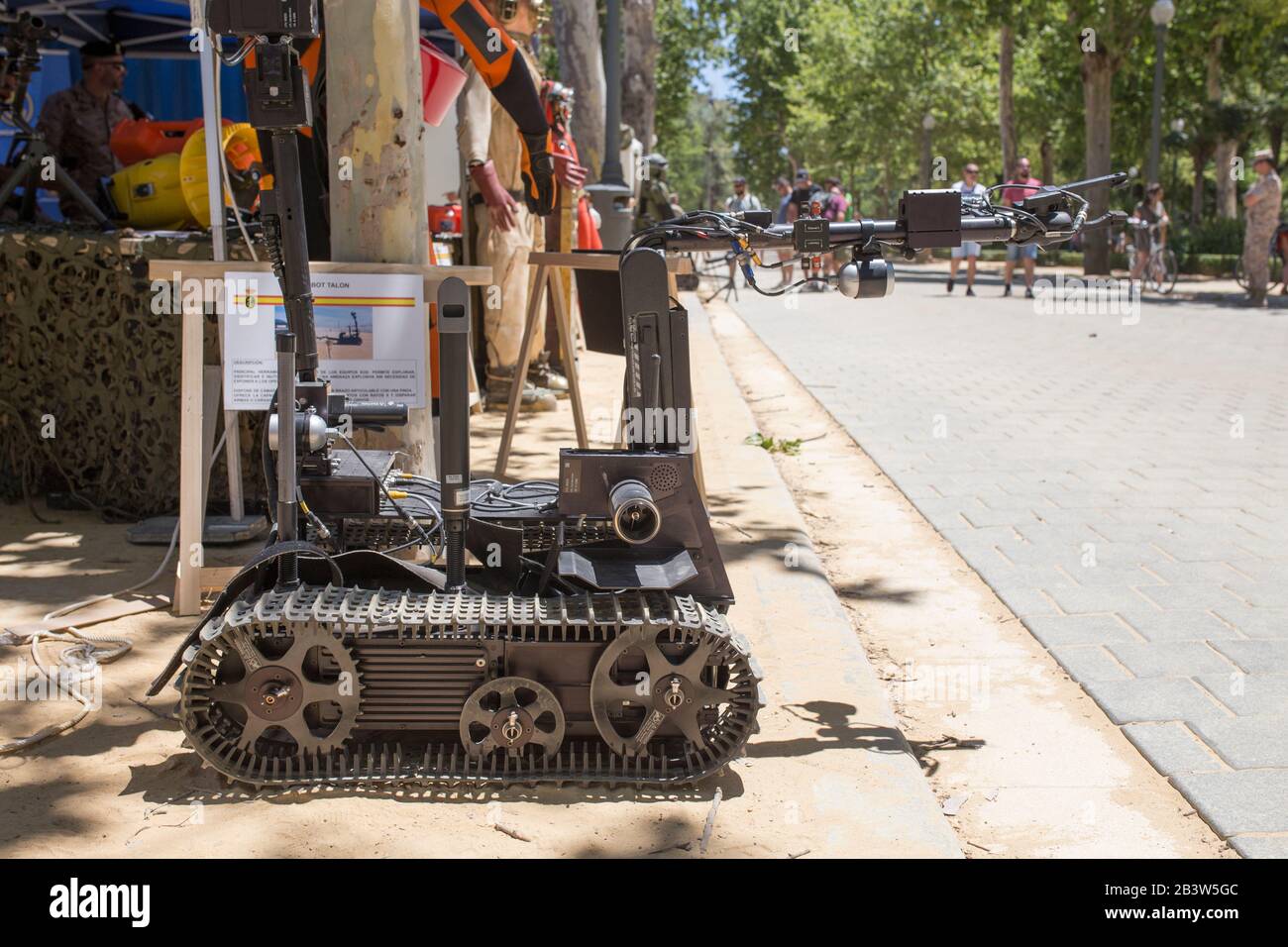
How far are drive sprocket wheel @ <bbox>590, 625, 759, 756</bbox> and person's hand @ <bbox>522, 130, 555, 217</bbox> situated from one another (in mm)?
3432

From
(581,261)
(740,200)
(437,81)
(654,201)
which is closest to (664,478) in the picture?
(581,261)

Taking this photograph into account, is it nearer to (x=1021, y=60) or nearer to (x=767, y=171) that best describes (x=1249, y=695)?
(x=1021, y=60)

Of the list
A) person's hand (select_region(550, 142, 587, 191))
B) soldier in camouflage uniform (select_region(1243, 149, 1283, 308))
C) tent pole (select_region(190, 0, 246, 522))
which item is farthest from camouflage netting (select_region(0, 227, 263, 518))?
soldier in camouflage uniform (select_region(1243, 149, 1283, 308))

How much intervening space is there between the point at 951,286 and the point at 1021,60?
27155mm

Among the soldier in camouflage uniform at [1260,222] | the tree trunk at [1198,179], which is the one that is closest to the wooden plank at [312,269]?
the soldier in camouflage uniform at [1260,222]

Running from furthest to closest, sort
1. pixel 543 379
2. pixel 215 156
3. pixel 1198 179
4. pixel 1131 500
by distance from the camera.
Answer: pixel 1198 179 < pixel 543 379 < pixel 1131 500 < pixel 215 156

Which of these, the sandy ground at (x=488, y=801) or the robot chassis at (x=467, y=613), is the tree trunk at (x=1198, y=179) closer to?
the sandy ground at (x=488, y=801)

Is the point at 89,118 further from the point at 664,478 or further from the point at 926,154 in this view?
the point at 926,154

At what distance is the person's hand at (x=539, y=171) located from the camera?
6465 millimetres

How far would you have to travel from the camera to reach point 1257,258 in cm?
2206

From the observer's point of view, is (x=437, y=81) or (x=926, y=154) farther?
(x=926, y=154)

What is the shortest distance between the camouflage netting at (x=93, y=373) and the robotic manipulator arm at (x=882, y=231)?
2.94 m

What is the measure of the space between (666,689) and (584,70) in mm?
13097
